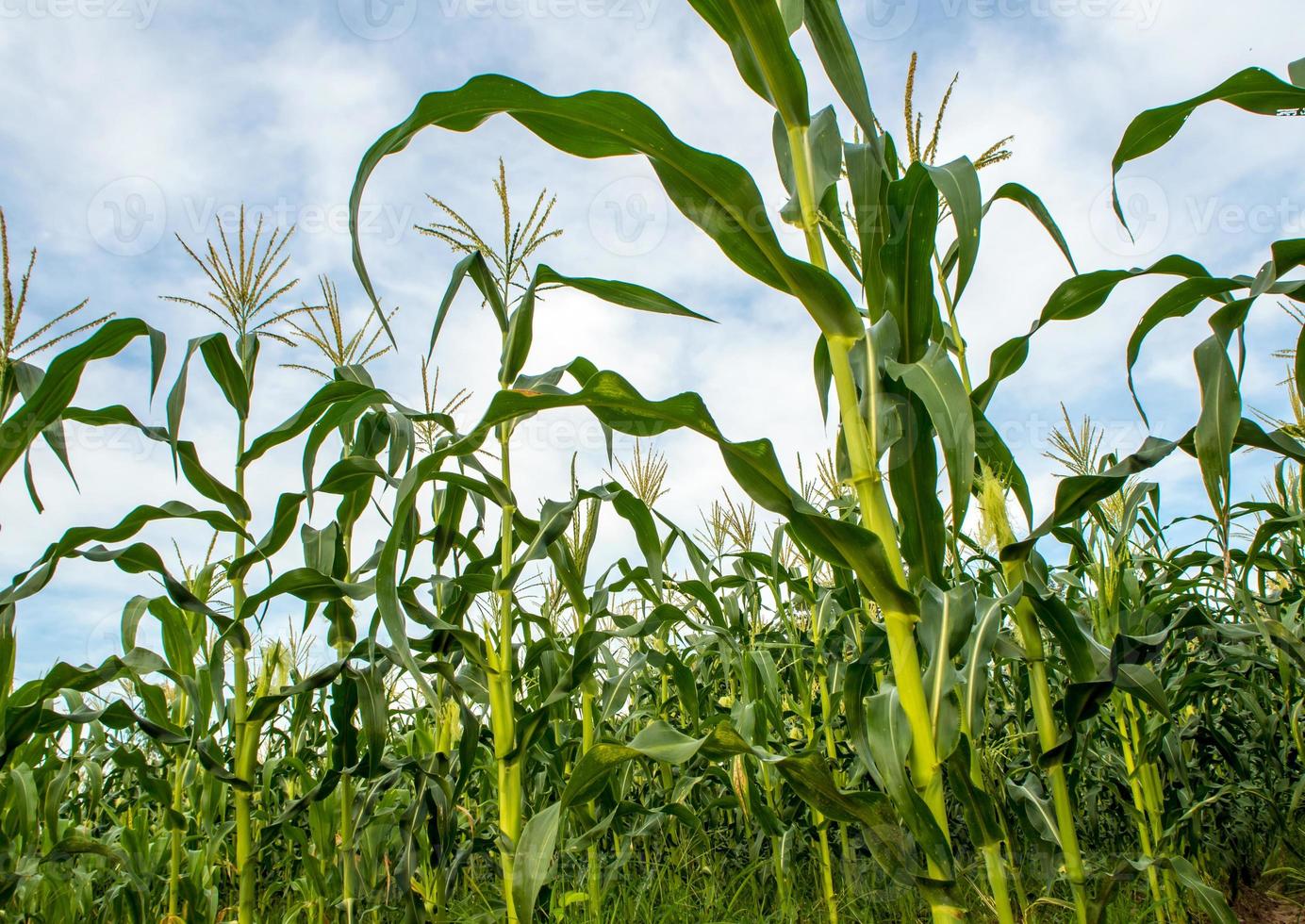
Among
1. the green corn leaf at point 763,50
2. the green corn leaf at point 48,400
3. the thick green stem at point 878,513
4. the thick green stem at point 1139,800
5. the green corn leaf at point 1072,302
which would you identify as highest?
the green corn leaf at point 763,50

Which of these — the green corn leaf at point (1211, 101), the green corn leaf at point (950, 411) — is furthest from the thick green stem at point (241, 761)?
the green corn leaf at point (1211, 101)

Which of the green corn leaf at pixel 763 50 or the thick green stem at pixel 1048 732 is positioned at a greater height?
the green corn leaf at pixel 763 50

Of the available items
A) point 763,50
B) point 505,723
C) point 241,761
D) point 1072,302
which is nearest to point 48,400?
point 241,761

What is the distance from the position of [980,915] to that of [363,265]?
305 centimetres

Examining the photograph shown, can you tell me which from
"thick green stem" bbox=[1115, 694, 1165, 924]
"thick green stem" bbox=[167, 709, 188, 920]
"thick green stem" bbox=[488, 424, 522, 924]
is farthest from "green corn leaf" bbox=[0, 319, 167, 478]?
"thick green stem" bbox=[1115, 694, 1165, 924]

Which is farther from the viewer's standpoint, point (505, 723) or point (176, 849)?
point (176, 849)

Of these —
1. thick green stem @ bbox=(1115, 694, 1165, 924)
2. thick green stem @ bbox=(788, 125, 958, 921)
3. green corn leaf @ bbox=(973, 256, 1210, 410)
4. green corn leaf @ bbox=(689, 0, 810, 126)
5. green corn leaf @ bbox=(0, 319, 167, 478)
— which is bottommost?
thick green stem @ bbox=(1115, 694, 1165, 924)

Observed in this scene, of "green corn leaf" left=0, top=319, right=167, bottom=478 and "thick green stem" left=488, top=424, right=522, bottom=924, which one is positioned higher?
"green corn leaf" left=0, top=319, right=167, bottom=478

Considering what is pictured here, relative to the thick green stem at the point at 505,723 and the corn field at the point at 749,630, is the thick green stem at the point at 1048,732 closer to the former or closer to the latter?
the corn field at the point at 749,630

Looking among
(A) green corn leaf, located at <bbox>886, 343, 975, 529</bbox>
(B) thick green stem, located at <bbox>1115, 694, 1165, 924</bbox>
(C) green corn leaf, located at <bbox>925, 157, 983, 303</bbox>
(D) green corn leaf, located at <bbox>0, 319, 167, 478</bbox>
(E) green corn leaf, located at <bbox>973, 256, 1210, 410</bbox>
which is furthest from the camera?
(B) thick green stem, located at <bbox>1115, 694, 1165, 924</bbox>

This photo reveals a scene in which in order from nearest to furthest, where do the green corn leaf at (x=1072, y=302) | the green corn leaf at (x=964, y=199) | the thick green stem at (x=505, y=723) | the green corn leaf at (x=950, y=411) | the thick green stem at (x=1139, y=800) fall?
the green corn leaf at (x=950, y=411) < the green corn leaf at (x=964, y=199) < the green corn leaf at (x=1072, y=302) < the thick green stem at (x=505, y=723) < the thick green stem at (x=1139, y=800)

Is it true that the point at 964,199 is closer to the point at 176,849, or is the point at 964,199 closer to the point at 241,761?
the point at 241,761

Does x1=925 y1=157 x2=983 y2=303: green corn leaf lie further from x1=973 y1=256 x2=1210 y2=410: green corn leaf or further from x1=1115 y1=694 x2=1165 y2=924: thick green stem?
x1=1115 y1=694 x2=1165 y2=924: thick green stem

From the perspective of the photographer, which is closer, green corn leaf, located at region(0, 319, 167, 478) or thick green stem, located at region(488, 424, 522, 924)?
green corn leaf, located at region(0, 319, 167, 478)
